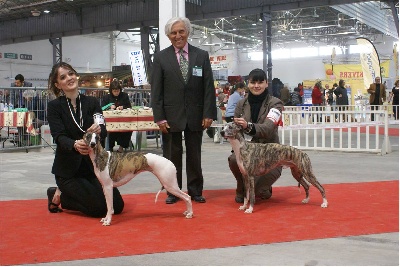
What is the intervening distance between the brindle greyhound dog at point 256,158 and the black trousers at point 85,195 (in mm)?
940

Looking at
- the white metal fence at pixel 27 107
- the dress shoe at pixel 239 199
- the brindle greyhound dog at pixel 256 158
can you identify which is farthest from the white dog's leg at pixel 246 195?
the white metal fence at pixel 27 107

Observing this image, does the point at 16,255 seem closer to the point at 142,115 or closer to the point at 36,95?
the point at 142,115

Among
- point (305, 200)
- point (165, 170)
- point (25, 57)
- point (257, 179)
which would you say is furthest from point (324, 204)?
point (25, 57)

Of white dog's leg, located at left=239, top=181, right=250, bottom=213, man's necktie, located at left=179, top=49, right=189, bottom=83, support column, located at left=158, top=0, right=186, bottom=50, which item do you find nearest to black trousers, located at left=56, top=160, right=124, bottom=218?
white dog's leg, located at left=239, top=181, right=250, bottom=213

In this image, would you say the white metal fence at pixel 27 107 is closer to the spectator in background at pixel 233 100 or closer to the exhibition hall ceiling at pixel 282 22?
the spectator in background at pixel 233 100

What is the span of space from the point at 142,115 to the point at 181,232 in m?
4.63

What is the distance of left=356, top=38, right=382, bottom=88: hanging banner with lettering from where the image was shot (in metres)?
16.2

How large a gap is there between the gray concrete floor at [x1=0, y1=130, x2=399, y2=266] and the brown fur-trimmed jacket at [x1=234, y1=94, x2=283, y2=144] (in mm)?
1065

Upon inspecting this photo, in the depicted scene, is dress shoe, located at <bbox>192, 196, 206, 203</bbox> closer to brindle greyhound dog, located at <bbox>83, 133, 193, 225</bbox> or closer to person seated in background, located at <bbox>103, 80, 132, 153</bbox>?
brindle greyhound dog, located at <bbox>83, 133, 193, 225</bbox>

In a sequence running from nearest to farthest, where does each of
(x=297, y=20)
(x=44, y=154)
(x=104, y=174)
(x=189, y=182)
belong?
1. (x=104, y=174)
2. (x=189, y=182)
3. (x=44, y=154)
4. (x=297, y=20)

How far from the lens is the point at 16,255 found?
2.55m

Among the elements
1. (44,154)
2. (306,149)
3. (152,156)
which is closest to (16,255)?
(152,156)

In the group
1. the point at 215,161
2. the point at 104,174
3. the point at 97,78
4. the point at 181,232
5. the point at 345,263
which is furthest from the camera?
the point at 97,78

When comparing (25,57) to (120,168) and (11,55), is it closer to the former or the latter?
(11,55)
